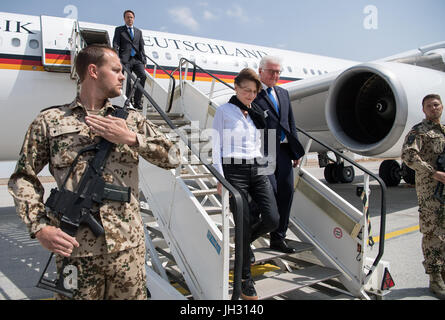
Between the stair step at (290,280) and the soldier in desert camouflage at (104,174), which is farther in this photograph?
the stair step at (290,280)

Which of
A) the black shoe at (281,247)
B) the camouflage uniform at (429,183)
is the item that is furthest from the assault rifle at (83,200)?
the camouflage uniform at (429,183)

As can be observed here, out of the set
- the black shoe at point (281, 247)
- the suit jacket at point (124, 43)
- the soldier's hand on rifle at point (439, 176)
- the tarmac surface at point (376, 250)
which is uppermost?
the suit jacket at point (124, 43)

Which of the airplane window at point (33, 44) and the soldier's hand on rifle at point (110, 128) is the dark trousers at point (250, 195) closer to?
the soldier's hand on rifle at point (110, 128)

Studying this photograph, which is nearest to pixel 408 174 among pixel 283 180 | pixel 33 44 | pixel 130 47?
pixel 130 47

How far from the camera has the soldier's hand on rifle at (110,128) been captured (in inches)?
58.4

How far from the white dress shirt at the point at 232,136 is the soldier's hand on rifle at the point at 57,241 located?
128cm

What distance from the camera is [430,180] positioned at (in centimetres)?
315

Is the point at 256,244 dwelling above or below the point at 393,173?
below

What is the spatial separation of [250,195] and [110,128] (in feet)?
4.84

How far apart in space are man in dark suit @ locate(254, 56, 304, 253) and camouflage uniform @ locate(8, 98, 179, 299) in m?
1.50

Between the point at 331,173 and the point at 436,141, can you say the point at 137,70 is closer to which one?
the point at 436,141

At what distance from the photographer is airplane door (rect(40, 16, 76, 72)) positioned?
226 inches
